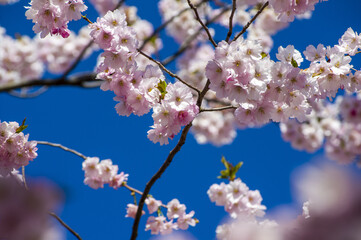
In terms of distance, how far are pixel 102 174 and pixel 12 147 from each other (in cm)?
129

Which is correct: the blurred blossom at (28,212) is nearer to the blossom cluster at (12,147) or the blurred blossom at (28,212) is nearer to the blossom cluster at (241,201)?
the blossom cluster at (12,147)

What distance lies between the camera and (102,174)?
375 centimetres

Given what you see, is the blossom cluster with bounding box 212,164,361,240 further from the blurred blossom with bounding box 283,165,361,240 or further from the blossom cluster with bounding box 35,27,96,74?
the blossom cluster with bounding box 35,27,96,74

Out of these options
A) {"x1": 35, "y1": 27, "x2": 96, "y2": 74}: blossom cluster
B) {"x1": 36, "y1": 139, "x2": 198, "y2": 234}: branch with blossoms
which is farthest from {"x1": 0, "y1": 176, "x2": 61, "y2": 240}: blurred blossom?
{"x1": 35, "y1": 27, "x2": 96, "y2": 74}: blossom cluster

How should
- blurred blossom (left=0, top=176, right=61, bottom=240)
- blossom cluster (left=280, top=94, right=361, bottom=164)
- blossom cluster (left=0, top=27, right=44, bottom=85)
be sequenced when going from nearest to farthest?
blurred blossom (left=0, top=176, right=61, bottom=240) < blossom cluster (left=280, top=94, right=361, bottom=164) < blossom cluster (left=0, top=27, right=44, bottom=85)

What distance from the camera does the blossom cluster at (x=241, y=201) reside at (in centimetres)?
364

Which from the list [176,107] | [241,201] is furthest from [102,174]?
[176,107]

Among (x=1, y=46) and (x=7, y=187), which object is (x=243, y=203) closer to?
(x=7, y=187)

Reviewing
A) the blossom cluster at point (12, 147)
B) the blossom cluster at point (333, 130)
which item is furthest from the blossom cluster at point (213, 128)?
the blossom cluster at point (12, 147)

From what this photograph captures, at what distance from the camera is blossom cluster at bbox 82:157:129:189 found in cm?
371

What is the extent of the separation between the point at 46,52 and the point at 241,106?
9.14 m

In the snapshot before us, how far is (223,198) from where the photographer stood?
381cm

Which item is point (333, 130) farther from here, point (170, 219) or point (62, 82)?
point (62, 82)

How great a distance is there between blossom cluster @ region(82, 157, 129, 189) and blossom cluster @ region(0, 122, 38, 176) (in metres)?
1.03
